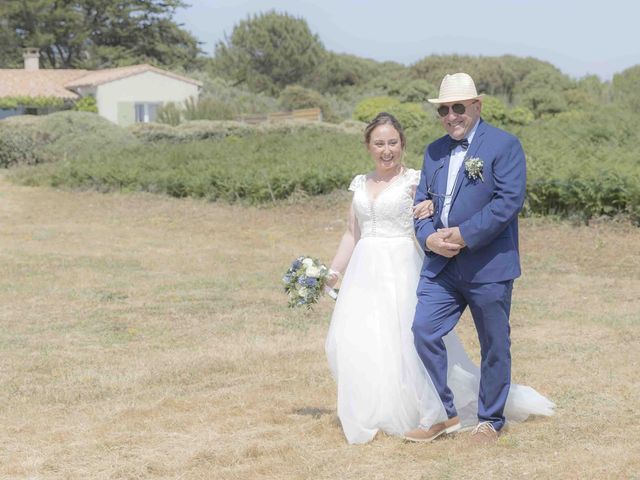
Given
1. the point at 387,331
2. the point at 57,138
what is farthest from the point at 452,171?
the point at 57,138

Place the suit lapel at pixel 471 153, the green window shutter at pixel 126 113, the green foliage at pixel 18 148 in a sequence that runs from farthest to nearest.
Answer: the green window shutter at pixel 126 113 < the green foliage at pixel 18 148 < the suit lapel at pixel 471 153

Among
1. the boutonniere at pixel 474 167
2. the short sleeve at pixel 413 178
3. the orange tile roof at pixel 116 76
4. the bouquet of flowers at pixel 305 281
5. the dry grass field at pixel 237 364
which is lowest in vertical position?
the dry grass field at pixel 237 364

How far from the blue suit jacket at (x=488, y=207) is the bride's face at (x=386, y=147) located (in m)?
0.41

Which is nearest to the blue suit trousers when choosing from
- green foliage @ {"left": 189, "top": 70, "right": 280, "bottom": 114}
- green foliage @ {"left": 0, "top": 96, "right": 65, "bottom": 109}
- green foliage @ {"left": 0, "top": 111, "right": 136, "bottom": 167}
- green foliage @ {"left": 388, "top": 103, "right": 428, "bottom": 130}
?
green foliage @ {"left": 0, "top": 111, "right": 136, "bottom": 167}

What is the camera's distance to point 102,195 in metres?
22.7

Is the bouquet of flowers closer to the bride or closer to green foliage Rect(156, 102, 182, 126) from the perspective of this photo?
the bride

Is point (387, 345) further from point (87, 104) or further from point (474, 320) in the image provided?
point (87, 104)

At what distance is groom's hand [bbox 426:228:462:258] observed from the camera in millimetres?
5590

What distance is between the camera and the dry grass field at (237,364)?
224 inches

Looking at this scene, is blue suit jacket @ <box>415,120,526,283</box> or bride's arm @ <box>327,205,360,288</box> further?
bride's arm @ <box>327,205,360,288</box>

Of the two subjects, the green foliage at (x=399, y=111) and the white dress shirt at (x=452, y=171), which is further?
the green foliage at (x=399, y=111)

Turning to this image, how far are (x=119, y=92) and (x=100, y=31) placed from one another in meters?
18.1

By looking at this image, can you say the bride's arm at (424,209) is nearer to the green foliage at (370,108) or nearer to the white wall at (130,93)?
the green foliage at (370,108)

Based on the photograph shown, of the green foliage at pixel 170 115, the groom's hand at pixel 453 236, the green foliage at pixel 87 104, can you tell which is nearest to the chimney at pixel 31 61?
the green foliage at pixel 87 104
